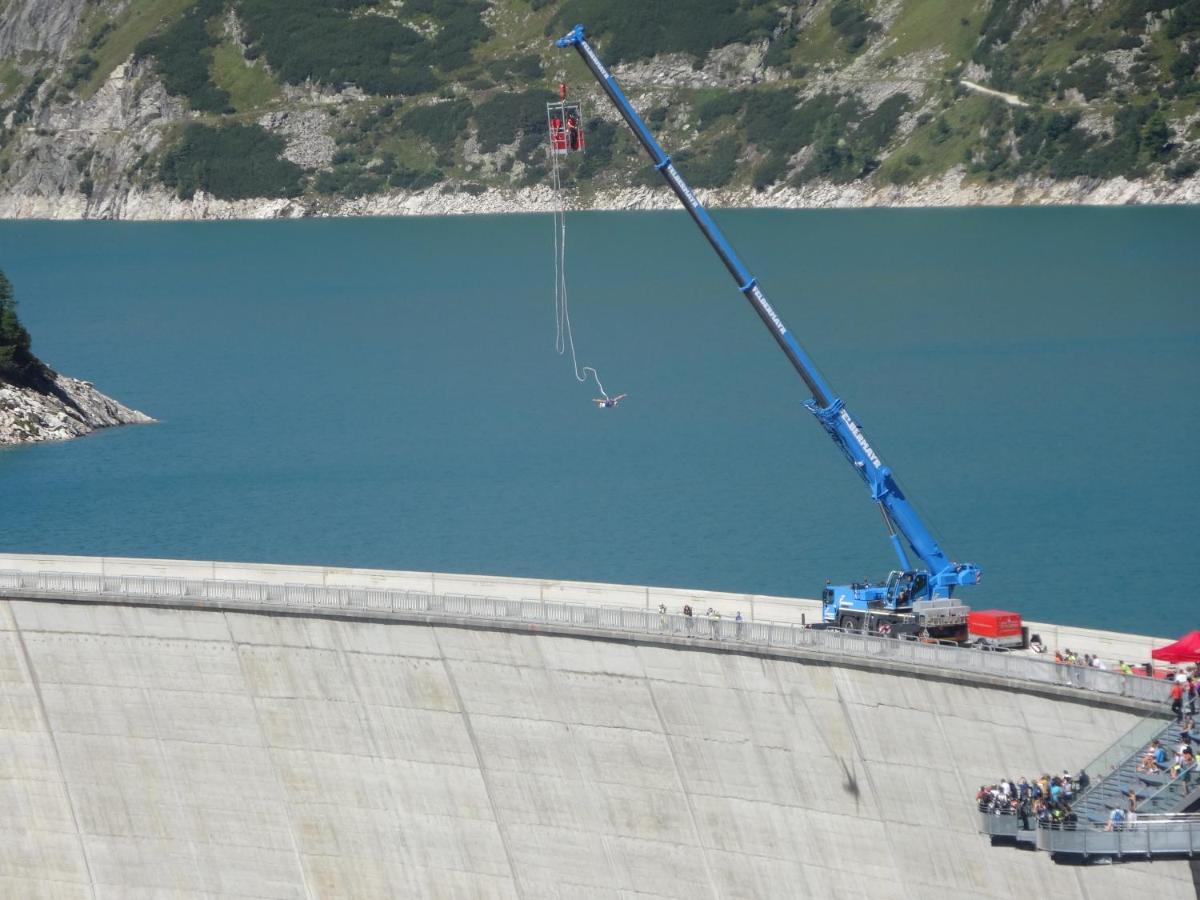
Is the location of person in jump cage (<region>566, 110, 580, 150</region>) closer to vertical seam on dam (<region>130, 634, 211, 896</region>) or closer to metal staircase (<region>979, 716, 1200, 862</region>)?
vertical seam on dam (<region>130, 634, 211, 896</region>)

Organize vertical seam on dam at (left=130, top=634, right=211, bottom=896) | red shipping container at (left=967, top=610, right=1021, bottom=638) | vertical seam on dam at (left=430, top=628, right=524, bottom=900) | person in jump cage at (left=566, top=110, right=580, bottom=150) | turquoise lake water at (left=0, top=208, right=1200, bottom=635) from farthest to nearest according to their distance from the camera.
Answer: turquoise lake water at (left=0, top=208, right=1200, bottom=635) < vertical seam on dam at (left=130, top=634, right=211, bottom=896) < person in jump cage at (left=566, top=110, right=580, bottom=150) < vertical seam on dam at (left=430, top=628, right=524, bottom=900) < red shipping container at (left=967, top=610, right=1021, bottom=638)

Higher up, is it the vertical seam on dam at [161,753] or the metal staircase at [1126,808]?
the metal staircase at [1126,808]

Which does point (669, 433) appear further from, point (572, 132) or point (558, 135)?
point (572, 132)

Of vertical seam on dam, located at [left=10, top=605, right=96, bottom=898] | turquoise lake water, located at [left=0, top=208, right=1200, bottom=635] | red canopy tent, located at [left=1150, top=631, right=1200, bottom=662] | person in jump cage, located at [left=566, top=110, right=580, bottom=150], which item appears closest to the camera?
red canopy tent, located at [left=1150, top=631, right=1200, bottom=662]

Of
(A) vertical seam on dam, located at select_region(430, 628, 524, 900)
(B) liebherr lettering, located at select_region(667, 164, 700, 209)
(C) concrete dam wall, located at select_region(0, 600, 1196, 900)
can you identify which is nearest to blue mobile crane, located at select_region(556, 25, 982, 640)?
(B) liebherr lettering, located at select_region(667, 164, 700, 209)

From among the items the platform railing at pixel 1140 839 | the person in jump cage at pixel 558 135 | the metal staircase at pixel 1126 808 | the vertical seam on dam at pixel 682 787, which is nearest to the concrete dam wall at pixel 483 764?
the vertical seam on dam at pixel 682 787

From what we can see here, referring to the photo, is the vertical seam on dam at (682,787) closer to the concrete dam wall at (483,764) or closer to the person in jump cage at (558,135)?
the concrete dam wall at (483,764)

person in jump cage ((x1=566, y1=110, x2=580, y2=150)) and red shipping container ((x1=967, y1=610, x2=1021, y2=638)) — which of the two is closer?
red shipping container ((x1=967, y1=610, x2=1021, y2=638))
